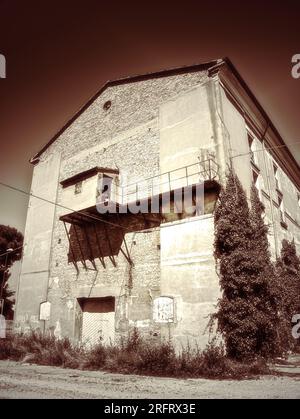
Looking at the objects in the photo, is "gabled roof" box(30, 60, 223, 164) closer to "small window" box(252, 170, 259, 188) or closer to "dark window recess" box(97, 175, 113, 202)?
"small window" box(252, 170, 259, 188)

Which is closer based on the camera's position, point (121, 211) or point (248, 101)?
point (121, 211)

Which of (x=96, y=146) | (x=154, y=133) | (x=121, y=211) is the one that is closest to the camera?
(x=121, y=211)

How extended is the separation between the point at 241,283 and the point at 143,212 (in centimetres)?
445

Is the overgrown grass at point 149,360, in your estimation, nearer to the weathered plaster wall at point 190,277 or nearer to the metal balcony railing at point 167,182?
the weathered plaster wall at point 190,277

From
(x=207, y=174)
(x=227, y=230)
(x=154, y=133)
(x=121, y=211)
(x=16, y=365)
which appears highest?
(x=154, y=133)

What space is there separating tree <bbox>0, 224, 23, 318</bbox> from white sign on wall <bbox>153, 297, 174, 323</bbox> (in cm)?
2316

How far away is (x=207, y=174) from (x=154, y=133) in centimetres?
357

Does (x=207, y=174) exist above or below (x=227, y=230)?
above

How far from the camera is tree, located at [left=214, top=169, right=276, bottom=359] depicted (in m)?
8.74

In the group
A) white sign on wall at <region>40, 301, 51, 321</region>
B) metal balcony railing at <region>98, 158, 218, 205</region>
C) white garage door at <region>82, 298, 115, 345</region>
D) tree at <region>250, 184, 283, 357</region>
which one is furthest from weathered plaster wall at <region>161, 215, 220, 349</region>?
white sign on wall at <region>40, 301, 51, 321</region>
